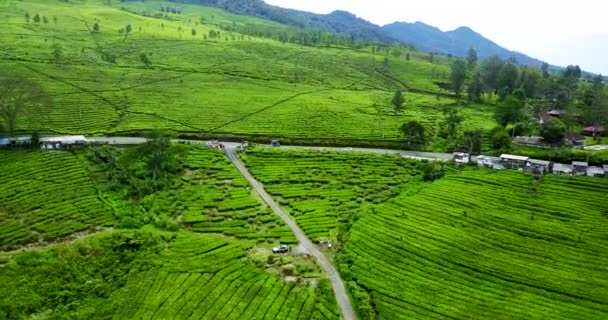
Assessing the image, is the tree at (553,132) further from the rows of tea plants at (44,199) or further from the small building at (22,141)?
the small building at (22,141)

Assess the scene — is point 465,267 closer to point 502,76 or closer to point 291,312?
point 291,312

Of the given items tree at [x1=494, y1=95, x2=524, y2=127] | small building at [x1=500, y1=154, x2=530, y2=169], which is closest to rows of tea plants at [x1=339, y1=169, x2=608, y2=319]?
small building at [x1=500, y1=154, x2=530, y2=169]

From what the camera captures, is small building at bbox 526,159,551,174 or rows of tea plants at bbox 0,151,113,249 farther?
small building at bbox 526,159,551,174

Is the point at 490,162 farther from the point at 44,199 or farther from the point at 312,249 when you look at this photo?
the point at 44,199

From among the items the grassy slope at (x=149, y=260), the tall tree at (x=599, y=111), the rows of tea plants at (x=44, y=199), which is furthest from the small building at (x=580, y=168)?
the rows of tea plants at (x=44, y=199)

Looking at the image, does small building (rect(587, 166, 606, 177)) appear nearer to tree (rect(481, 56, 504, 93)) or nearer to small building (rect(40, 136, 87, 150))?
tree (rect(481, 56, 504, 93))

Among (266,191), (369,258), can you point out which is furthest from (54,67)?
(369,258)

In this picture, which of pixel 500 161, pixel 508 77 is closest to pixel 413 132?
pixel 500 161
